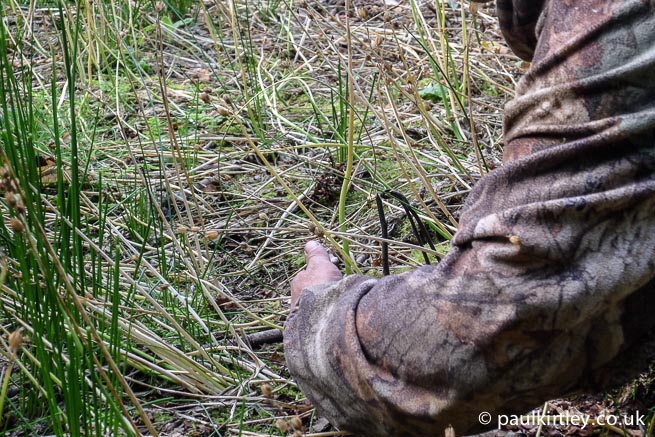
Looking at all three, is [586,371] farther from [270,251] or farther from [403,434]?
[270,251]

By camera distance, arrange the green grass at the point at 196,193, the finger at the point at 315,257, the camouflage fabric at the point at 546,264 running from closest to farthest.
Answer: the camouflage fabric at the point at 546,264
the green grass at the point at 196,193
the finger at the point at 315,257

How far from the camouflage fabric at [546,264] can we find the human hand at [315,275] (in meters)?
0.33

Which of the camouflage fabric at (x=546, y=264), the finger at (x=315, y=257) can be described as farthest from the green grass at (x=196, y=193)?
the camouflage fabric at (x=546, y=264)

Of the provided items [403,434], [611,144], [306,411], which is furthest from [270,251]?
[611,144]

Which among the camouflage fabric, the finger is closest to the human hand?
the finger

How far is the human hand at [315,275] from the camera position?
144 centimetres

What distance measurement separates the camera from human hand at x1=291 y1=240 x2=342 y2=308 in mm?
1441

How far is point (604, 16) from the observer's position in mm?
878

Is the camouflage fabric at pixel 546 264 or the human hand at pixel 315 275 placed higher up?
the camouflage fabric at pixel 546 264

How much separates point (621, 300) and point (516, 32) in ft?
1.91

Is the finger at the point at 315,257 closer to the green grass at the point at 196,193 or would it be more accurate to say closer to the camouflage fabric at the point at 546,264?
the green grass at the point at 196,193

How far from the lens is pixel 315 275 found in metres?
1.46

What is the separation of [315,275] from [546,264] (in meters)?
0.60

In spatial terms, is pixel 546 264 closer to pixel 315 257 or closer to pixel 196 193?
pixel 315 257
